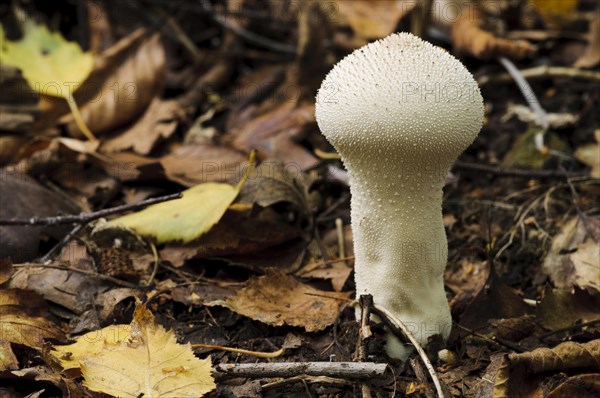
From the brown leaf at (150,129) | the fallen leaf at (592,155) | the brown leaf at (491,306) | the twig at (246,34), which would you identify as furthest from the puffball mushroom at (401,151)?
the twig at (246,34)

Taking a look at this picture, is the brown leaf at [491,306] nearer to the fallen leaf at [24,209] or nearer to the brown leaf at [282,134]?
the brown leaf at [282,134]

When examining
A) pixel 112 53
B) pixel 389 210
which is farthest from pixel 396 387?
pixel 112 53

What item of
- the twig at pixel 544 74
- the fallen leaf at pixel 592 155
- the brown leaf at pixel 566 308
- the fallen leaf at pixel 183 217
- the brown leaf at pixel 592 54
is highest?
the brown leaf at pixel 592 54

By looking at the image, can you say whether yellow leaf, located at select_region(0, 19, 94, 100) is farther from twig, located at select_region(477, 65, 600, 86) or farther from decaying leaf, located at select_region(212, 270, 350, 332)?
twig, located at select_region(477, 65, 600, 86)

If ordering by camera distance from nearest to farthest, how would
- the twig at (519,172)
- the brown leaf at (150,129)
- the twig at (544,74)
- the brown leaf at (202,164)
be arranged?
the twig at (519,172), the brown leaf at (202,164), the brown leaf at (150,129), the twig at (544,74)

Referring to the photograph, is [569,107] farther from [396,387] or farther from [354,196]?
[396,387]

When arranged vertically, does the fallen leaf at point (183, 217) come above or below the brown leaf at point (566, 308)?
above
